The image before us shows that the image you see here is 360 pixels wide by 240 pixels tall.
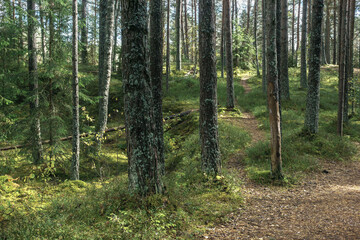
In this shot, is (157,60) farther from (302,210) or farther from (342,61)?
(342,61)

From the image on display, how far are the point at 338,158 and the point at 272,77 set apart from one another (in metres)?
5.32

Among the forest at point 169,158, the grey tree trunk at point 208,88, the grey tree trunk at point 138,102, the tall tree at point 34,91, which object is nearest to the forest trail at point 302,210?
the forest at point 169,158

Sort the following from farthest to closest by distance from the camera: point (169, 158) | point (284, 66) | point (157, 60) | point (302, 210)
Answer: point (284, 66)
point (169, 158)
point (157, 60)
point (302, 210)

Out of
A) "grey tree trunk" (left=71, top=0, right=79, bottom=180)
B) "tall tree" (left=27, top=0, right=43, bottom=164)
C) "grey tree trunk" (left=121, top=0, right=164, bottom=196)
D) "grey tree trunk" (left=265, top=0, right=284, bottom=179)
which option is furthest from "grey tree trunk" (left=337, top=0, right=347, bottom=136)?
"tall tree" (left=27, top=0, right=43, bottom=164)

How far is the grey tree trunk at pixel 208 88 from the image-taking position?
6957 mm

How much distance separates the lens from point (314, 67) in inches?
422

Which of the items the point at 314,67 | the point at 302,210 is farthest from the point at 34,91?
the point at 314,67

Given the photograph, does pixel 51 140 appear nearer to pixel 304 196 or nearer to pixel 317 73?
pixel 304 196

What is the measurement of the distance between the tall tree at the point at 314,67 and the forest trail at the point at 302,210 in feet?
8.39

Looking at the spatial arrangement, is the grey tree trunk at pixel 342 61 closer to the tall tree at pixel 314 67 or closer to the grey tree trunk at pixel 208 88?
the tall tree at pixel 314 67

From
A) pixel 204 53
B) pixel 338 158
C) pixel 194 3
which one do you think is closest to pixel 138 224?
pixel 204 53

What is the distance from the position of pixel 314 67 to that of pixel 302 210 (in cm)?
716

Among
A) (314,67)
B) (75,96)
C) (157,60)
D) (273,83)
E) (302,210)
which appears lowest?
(302,210)

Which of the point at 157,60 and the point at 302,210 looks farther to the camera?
the point at 157,60
